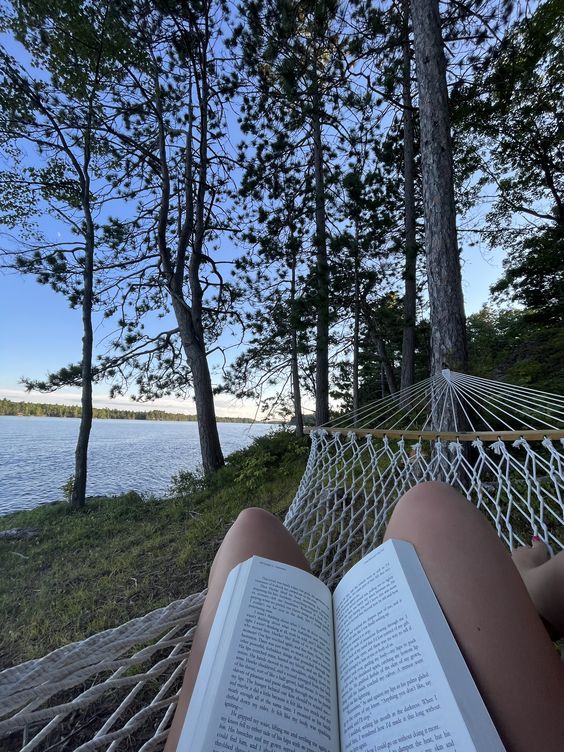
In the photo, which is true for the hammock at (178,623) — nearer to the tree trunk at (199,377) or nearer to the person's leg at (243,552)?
the person's leg at (243,552)

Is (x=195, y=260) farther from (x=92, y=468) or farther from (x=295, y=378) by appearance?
(x=92, y=468)

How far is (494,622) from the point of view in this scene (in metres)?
0.42

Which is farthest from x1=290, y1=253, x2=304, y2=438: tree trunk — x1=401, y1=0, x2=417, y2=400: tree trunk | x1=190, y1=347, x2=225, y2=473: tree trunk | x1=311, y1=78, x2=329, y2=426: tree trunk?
x1=401, y1=0, x2=417, y2=400: tree trunk

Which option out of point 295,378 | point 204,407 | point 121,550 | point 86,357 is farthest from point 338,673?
point 86,357

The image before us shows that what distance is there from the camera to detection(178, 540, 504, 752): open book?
13.2 inches

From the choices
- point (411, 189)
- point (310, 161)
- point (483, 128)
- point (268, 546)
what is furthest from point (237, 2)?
point (268, 546)

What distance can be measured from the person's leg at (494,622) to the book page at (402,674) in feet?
0.09

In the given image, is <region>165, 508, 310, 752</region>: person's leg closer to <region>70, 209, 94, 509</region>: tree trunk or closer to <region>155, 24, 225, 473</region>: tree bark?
<region>155, 24, 225, 473</region>: tree bark

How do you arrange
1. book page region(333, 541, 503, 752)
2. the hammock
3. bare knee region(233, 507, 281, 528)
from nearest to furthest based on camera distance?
1. book page region(333, 541, 503, 752)
2. the hammock
3. bare knee region(233, 507, 281, 528)

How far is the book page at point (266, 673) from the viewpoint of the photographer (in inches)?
13.5

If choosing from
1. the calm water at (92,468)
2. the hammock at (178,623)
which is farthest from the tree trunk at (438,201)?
the calm water at (92,468)

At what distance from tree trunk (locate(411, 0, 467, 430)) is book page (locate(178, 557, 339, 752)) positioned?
1.60m

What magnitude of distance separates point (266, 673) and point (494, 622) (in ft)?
0.95

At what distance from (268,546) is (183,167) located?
5.00m
